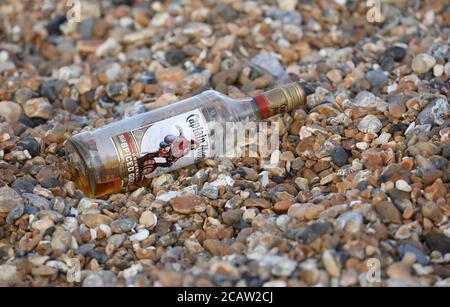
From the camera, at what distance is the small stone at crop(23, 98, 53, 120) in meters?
3.18

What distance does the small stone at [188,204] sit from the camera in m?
2.48

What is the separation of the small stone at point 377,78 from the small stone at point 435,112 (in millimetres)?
393

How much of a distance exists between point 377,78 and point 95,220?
4.57 ft

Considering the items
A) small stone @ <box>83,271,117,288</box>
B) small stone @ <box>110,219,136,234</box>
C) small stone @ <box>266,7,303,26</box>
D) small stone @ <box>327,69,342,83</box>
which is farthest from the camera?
small stone @ <box>266,7,303,26</box>

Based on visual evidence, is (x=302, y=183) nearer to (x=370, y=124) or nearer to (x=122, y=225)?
(x=370, y=124)

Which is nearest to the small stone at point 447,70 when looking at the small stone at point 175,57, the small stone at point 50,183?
the small stone at point 175,57

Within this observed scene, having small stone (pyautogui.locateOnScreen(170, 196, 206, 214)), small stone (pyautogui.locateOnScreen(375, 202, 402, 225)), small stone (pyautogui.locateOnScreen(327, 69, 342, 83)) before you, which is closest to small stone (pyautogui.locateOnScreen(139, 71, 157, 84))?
small stone (pyautogui.locateOnScreen(327, 69, 342, 83))

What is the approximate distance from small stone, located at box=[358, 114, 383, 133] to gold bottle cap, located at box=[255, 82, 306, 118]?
0.80ft

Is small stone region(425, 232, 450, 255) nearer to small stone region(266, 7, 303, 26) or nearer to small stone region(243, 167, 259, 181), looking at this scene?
small stone region(243, 167, 259, 181)

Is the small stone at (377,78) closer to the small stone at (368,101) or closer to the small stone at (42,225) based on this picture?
the small stone at (368,101)

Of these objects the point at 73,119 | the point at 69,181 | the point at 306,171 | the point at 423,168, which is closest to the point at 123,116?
the point at 73,119

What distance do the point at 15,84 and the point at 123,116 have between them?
607 mm

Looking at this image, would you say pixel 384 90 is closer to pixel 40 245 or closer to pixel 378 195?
pixel 378 195
